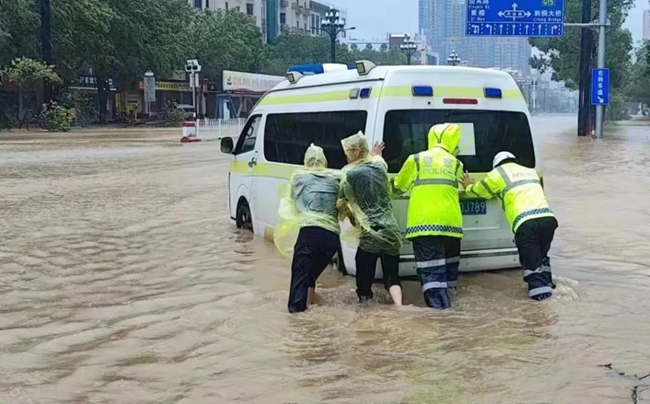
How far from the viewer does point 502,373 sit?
18.2 feet

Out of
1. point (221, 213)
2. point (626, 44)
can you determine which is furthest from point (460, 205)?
point (626, 44)

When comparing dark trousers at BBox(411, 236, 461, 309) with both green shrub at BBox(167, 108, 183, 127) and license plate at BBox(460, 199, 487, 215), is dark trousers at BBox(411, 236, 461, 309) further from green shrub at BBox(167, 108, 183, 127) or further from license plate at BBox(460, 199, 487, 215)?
green shrub at BBox(167, 108, 183, 127)

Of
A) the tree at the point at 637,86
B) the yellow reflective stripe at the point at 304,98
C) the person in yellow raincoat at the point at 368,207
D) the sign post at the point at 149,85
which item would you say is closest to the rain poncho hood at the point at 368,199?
the person in yellow raincoat at the point at 368,207

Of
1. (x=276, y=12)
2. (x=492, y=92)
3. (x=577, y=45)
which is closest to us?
(x=492, y=92)

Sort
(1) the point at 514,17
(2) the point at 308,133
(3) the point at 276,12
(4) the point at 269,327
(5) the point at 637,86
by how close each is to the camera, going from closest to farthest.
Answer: (4) the point at 269,327 → (2) the point at 308,133 → (1) the point at 514,17 → (5) the point at 637,86 → (3) the point at 276,12

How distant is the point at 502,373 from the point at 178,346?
2.37m

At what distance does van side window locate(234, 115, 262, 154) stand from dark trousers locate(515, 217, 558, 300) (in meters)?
4.06

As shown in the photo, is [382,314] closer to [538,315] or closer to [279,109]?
[538,315]

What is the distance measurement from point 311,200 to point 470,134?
1779mm

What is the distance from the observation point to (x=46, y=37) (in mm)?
45750

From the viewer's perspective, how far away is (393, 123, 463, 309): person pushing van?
7086 millimetres

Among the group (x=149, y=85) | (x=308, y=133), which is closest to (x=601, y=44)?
(x=308, y=133)

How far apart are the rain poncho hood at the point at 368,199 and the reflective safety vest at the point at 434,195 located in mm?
224

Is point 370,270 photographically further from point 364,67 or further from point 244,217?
→ point 244,217
